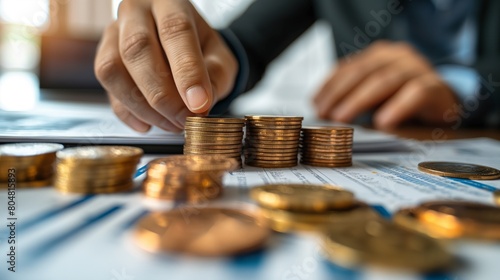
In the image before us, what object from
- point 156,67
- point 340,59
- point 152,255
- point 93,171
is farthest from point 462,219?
point 340,59

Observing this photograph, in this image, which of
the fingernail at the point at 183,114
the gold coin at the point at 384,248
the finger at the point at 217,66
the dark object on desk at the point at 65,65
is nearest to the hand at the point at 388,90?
the finger at the point at 217,66

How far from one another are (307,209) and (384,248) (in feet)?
0.28

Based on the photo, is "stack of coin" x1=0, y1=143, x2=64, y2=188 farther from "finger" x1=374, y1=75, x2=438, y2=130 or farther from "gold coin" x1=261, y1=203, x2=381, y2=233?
"finger" x1=374, y1=75, x2=438, y2=130

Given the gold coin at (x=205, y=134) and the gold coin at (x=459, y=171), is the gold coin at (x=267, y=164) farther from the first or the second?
the gold coin at (x=459, y=171)

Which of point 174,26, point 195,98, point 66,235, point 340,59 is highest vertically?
point 340,59

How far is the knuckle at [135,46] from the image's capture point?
658 mm

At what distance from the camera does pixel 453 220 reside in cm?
33

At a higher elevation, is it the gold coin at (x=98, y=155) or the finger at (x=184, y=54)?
the finger at (x=184, y=54)

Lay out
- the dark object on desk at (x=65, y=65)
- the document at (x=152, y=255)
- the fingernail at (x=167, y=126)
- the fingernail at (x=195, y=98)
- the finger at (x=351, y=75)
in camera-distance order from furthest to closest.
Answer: the dark object on desk at (x=65, y=65) → the finger at (x=351, y=75) → the fingernail at (x=167, y=126) → the fingernail at (x=195, y=98) → the document at (x=152, y=255)

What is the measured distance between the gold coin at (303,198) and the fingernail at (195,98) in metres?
0.24

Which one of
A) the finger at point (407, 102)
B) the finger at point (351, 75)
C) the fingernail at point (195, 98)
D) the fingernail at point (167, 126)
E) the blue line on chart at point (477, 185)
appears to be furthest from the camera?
the finger at point (351, 75)

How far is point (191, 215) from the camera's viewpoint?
0.34m

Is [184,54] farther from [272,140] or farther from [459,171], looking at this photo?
[459,171]

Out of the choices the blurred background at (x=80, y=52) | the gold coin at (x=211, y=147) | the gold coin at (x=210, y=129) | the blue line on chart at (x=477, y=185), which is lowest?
the blue line on chart at (x=477, y=185)
